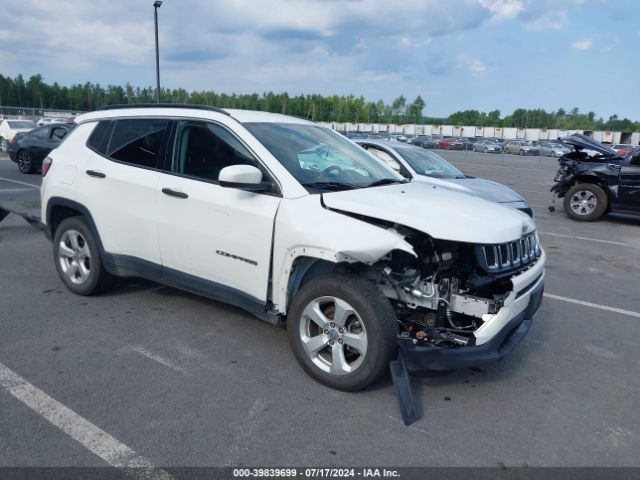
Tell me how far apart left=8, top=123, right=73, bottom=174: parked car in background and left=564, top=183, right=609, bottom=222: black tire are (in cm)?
1366

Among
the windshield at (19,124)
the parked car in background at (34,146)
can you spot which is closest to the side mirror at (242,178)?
the parked car in background at (34,146)

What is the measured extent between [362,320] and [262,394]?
2.77 feet

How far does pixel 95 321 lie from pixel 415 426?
2945 mm

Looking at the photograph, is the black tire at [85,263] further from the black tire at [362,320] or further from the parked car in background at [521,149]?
the parked car in background at [521,149]

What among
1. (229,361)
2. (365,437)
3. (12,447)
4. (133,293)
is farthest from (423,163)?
(12,447)

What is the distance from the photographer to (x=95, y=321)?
4715 millimetres

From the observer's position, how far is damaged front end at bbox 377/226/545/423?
3.41 m

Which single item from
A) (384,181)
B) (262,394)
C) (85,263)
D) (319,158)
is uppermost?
(319,158)

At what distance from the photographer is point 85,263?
527cm

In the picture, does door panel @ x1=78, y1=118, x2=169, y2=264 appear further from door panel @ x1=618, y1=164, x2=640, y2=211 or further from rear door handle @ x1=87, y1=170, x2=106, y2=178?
door panel @ x1=618, y1=164, x2=640, y2=211

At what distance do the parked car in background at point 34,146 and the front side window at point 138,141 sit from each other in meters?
12.4

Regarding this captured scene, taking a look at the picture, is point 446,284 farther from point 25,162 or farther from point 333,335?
point 25,162

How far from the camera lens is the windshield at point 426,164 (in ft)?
30.5

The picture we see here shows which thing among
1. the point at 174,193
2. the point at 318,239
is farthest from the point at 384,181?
the point at 174,193
